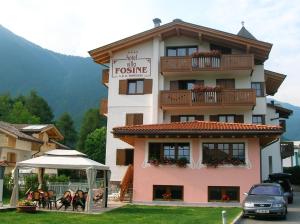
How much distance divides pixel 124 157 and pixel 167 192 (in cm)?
805

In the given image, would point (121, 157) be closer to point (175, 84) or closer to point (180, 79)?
point (175, 84)

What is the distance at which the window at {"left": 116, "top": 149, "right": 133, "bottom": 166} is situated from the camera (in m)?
31.7

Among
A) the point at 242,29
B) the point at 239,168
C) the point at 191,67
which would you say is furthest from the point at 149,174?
the point at 242,29

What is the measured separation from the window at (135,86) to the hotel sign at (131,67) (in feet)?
1.38

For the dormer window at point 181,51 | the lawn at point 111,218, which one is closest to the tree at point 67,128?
the dormer window at point 181,51

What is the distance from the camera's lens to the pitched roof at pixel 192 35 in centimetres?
3191

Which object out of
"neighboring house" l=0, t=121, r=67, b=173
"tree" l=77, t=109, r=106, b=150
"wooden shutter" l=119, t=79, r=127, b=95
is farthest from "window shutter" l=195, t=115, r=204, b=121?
"tree" l=77, t=109, r=106, b=150

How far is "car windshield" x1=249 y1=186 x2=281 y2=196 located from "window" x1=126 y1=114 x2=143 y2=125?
586 inches

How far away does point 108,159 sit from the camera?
106 ft

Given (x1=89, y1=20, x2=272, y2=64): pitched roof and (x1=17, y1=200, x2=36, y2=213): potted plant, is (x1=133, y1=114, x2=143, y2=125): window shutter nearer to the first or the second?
(x1=89, y1=20, x2=272, y2=64): pitched roof

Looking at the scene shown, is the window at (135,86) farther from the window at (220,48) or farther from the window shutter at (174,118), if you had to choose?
the window at (220,48)

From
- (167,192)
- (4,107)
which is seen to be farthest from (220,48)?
(4,107)

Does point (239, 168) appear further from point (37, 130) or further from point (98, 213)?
point (37, 130)

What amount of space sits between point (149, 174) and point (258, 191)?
7.60 meters
